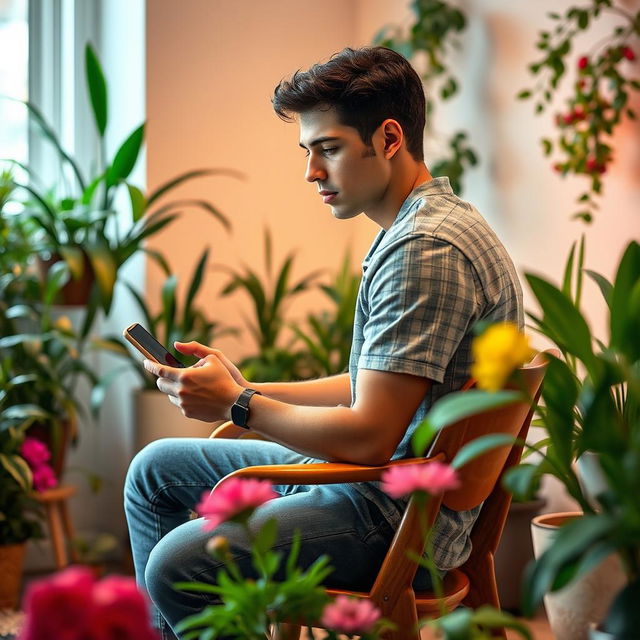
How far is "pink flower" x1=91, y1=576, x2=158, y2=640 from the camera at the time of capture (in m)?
0.87

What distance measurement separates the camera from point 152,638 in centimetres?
91

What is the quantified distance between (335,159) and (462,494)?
636 mm

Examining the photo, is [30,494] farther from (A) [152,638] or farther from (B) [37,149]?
(A) [152,638]

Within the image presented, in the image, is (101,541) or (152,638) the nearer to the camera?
(152,638)

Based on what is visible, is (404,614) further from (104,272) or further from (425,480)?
(104,272)

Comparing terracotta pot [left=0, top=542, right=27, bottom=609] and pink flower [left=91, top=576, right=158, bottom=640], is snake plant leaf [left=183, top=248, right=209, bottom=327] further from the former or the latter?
pink flower [left=91, top=576, right=158, bottom=640]

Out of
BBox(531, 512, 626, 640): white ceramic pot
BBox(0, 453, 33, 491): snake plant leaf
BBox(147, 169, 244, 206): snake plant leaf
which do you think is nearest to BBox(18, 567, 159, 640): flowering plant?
BBox(531, 512, 626, 640): white ceramic pot

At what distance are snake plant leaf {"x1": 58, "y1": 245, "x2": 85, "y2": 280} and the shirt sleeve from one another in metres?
1.72

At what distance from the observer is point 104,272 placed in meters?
3.16

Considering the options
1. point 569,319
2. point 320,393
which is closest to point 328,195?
point 320,393

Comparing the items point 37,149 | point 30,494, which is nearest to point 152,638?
point 30,494

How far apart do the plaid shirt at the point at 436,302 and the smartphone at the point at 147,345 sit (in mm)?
398

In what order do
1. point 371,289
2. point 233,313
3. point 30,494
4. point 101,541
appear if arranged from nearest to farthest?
1. point 371,289
2. point 30,494
3. point 101,541
4. point 233,313

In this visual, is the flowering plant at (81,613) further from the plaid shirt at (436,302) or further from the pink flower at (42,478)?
the pink flower at (42,478)
